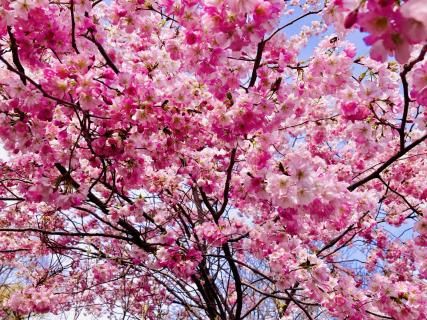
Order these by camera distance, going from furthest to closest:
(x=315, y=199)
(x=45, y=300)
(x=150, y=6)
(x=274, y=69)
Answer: (x=45, y=300) < (x=150, y=6) < (x=274, y=69) < (x=315, y=199)

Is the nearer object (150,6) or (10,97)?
(10,97)

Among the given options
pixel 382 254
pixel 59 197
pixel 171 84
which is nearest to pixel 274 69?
pixel 171 84

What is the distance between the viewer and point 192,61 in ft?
10.6

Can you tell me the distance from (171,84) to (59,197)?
1.54 metres

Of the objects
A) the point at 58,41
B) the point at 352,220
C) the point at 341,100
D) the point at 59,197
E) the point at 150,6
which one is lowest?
the point at 59,197

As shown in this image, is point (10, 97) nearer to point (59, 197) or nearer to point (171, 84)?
point (59, 197)

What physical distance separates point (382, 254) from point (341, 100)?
581cm

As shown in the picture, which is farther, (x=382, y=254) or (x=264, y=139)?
(x=382, y=254)

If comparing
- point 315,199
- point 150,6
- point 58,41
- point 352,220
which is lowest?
point 315,199

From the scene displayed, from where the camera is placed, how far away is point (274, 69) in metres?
3.65

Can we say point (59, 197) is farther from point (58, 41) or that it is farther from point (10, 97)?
point (58, 41)

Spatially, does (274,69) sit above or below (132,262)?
above

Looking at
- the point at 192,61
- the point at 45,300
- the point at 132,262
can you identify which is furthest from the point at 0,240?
the point at 192,61

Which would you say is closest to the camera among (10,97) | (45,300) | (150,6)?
(10,97)
